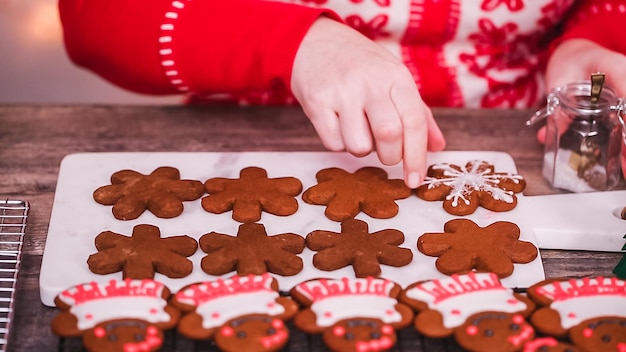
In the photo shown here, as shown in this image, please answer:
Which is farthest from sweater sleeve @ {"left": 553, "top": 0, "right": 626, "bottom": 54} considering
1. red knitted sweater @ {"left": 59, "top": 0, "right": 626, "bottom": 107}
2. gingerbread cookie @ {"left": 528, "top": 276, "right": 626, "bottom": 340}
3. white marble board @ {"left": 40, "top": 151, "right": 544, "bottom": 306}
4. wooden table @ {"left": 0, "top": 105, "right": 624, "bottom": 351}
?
gingerbread cookie @ {"left": 528, "top": 276, "right": 626, "bottom": 340}

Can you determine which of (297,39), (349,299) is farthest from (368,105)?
(349,299)

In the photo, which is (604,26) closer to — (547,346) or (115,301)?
(547,346)

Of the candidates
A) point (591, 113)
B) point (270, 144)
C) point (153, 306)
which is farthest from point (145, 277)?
point (591, 113)

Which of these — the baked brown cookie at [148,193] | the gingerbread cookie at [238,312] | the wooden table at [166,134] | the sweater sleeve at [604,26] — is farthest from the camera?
the sweater sleeve at [604,26]

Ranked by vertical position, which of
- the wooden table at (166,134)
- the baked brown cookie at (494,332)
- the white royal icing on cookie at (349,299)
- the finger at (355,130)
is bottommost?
the wooden table at (166,134)

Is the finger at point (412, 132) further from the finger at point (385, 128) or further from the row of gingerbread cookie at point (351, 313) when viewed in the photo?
the row of gingerbread cookie at point (351, 313)

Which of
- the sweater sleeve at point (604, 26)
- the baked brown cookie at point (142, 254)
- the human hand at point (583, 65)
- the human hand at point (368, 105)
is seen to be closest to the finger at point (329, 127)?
the human hand at point (368, 105)
